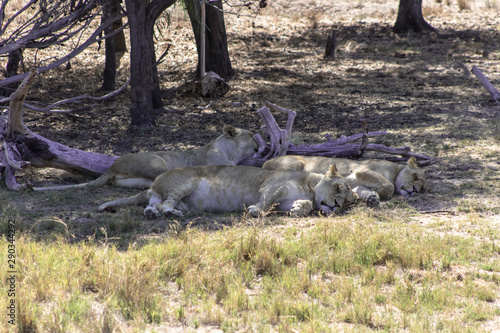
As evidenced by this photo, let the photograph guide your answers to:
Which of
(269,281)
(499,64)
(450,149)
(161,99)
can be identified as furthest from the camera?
(499,64)

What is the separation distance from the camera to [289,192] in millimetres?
7488

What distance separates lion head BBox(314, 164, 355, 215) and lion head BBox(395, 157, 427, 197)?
126cm

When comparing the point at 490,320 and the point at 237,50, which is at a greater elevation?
the point at 237,50

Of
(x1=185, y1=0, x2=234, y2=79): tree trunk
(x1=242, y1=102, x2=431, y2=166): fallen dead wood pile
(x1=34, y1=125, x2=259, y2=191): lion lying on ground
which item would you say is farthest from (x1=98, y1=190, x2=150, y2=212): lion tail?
(x1=185, y1=0, x2=234, y2=79): tree trunk

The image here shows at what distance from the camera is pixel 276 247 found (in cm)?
577

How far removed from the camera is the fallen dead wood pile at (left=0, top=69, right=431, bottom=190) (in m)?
8.62

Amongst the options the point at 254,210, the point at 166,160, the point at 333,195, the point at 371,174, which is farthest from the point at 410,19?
the point at 254,210

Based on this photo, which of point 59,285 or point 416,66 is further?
point 416,66

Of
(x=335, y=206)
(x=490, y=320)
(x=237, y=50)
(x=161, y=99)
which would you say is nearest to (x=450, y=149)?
(x=335, y=206)

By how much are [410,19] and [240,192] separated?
1748 centimetres

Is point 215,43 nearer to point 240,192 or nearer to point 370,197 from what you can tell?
point 240,192

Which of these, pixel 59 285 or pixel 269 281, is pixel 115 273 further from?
pixel 269 281

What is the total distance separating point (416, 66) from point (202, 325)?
51.8ft

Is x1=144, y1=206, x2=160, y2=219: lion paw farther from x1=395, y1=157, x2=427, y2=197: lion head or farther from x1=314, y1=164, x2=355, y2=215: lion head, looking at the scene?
x1=395, y1=157, x2=427, y2=197: lion head
